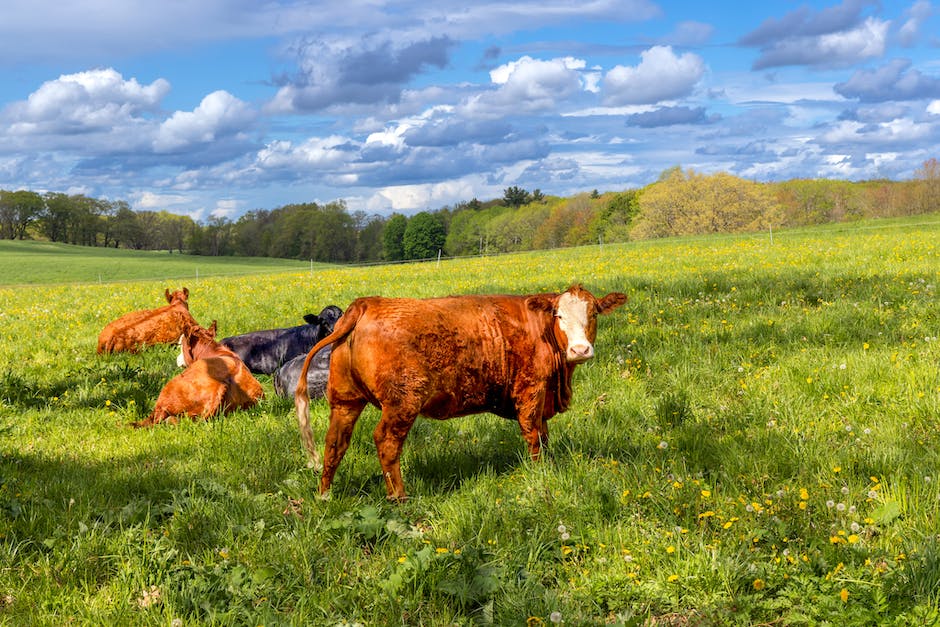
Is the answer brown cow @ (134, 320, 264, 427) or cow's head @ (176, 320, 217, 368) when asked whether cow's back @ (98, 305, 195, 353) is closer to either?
cow's head @ (176, 320, 217, 368)

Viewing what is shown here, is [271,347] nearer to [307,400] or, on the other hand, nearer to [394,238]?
[307,400]

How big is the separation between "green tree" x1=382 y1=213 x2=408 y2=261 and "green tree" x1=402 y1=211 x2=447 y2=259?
1313 millimetres

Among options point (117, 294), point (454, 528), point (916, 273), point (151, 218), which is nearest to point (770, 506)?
point (454, 528)

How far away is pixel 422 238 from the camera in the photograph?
147500 millimetres

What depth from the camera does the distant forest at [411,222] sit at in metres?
111

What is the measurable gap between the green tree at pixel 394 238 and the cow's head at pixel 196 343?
135m

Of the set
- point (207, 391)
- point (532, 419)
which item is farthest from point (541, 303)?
point (207, 391)

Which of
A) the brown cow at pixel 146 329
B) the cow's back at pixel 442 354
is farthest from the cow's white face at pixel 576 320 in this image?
the brown cow at pixel 146 329

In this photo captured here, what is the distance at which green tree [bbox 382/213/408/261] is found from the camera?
14688 cm

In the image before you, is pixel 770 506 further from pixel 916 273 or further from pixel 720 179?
pixel 720 179

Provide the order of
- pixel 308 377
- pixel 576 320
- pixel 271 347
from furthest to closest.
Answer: pixel 271 347 → pixel 308 377 → pixel 576 320

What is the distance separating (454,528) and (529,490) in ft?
2.33

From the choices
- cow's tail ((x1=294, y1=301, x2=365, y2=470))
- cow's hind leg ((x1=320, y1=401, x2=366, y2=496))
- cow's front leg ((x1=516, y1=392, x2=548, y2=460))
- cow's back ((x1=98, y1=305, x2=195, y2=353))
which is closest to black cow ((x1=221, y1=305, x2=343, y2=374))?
cow's back ((x1=98, y1=305, x2=195, y2=353))

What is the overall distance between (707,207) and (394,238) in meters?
75.2
